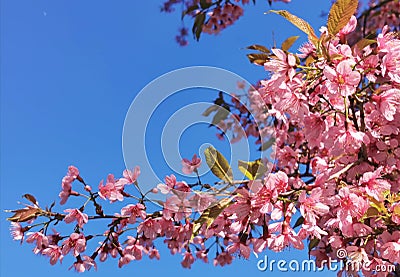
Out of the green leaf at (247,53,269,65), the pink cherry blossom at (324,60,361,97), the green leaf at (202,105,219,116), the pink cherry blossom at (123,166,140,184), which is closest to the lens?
the pink cherry blossom at (324,60,361,97)

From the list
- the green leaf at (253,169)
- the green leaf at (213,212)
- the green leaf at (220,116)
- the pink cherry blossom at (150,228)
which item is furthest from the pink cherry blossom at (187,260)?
the green leaf at (253,169)

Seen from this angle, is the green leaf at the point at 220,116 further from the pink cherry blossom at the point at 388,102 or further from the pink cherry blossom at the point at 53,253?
the pink cherry blossom at the point at 388,102

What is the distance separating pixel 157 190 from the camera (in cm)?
177

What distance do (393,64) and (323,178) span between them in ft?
1.50

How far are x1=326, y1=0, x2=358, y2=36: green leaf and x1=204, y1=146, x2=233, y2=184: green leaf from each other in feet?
1.84

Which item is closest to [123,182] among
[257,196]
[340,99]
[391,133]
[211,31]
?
[257,196]

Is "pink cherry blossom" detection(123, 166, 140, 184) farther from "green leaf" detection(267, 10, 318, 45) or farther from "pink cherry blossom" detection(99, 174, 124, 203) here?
"green leaf" detection(267, 10, 318, 45)

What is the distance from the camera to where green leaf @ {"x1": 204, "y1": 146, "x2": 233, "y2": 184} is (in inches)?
58.6

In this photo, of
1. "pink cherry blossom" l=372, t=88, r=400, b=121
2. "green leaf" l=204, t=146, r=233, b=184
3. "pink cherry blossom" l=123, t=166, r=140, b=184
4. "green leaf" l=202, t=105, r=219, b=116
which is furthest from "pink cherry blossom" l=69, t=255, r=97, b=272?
"pink cherry blossom" l=372, t=88, r=400, b=121

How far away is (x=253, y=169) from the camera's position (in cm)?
146

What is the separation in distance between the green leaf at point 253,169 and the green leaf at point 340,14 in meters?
0.51

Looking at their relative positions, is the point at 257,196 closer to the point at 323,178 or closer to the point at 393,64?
the point at 323,178

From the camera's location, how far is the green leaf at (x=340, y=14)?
136 centimetres

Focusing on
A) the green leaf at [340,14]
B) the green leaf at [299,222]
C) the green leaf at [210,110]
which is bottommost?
the green leaf at [299,222]
